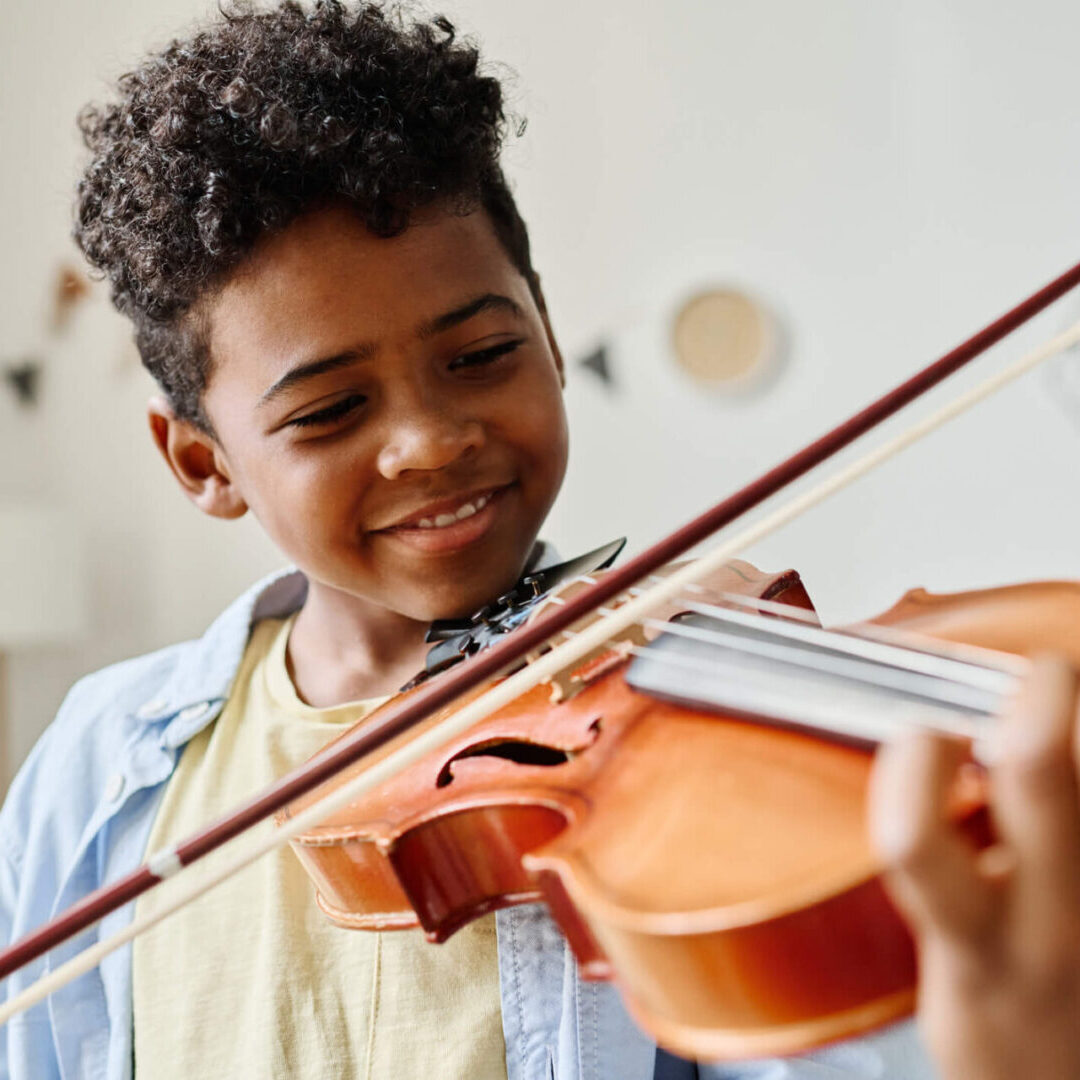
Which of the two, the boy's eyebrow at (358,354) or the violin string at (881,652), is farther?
the boy's eyebrow at (358,354)

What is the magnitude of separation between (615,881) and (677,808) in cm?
3

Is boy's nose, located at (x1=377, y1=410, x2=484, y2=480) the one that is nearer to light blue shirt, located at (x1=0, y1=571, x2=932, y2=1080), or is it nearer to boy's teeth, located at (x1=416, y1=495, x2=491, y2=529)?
boy's teeth, located at (x1=416, y1=495, x2=491, y2=529)

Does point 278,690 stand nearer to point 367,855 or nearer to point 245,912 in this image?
point 245,912

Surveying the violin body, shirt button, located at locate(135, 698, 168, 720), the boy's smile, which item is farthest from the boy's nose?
shirt button, located at locate(135, 698, 168, 720)

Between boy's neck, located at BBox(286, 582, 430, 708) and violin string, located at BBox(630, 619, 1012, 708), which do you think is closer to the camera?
violin string, located at BBox(630, 619, 1012, 708)

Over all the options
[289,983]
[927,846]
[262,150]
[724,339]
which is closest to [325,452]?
[262,150]

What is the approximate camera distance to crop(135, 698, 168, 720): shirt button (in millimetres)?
722

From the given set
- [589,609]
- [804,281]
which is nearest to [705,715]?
[589,609]

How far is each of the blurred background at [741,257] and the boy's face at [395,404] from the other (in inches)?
20.7

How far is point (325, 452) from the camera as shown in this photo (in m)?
0.60

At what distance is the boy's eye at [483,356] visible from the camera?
1.98 ft

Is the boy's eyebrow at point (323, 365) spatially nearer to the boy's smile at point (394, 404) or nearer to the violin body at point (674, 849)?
the boy's smile at point (394, 404)

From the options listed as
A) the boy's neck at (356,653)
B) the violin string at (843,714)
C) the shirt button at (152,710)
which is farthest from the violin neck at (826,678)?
the shirt button at (152,710)

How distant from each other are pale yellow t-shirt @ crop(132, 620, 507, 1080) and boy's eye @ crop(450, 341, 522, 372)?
20 centimetres
